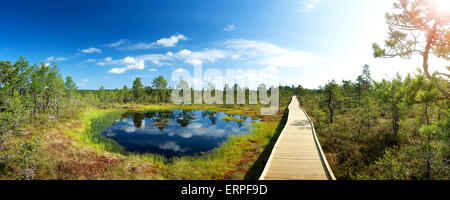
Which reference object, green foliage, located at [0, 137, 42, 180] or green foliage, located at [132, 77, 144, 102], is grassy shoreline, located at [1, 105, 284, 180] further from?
green foliage, located at [132, 77, 144, 102]

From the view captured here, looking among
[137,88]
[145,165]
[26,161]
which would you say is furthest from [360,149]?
[137,88]

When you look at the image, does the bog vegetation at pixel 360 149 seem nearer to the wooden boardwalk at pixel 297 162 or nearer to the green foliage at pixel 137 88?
the wooden boardwalk at pixel 297 162

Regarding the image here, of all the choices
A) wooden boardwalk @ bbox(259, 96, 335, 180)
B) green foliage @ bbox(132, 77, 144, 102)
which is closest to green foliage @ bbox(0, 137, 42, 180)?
wooden boardwalk @ bbox(259, 96, 335, 180)

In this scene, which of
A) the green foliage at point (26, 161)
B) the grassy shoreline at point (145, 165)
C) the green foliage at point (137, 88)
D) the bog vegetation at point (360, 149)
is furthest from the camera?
the green foliage at point (137, 88)

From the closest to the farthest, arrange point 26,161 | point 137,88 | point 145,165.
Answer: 1. point 26,161
2. point 145,165
3. point 137,88

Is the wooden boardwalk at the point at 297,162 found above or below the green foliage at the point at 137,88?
below

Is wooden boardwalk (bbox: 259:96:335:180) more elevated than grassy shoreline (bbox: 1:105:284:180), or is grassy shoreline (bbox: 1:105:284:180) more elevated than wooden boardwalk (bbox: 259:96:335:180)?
wooden boardwalk (bbox: 259:96:335:180)

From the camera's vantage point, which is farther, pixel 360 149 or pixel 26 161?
pixel 360 149

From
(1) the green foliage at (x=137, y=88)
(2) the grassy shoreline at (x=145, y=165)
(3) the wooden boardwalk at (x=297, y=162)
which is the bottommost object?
(2) the grassy shoreline at (x=145, y=165)

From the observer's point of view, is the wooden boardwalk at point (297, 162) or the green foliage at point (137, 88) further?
the green foliage at point (137, 88)

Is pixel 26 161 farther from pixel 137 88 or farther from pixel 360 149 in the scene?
pixel 137 88

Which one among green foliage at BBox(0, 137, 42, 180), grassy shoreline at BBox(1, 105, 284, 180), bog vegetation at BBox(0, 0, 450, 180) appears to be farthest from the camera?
grassy shoreline at BBox(1, 105, 284, 180)

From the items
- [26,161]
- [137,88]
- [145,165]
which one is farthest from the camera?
[137,88]

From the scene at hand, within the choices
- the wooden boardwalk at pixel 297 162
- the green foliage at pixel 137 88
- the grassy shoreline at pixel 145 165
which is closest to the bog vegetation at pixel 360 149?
the grassy shoreline at pixel 145 165
